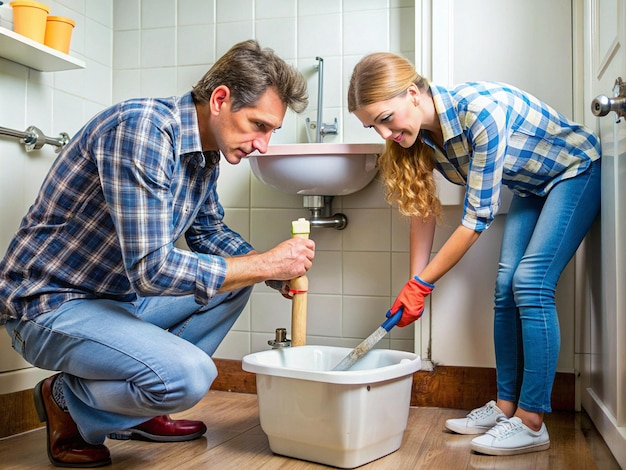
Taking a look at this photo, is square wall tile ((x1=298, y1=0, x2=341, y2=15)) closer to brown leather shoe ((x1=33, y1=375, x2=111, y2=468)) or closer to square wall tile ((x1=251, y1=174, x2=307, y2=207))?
square wall tile ((x1=251, y1=174, x2=307, y2=207))

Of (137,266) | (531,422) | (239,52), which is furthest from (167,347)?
(531,422)

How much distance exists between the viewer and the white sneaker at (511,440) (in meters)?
1.62

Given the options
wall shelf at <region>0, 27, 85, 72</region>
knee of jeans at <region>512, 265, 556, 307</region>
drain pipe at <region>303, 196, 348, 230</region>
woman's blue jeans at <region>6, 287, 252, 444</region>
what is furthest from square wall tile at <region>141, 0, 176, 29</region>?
knee of jeans at <region>512, 265, 556, 307</region>

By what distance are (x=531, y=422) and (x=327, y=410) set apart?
57 cm

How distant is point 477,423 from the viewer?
5.94ft

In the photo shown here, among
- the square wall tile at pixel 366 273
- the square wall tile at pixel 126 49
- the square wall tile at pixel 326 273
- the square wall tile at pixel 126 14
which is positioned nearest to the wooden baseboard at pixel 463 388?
the square wall tile at pixel 366 273

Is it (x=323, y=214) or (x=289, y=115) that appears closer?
(x=323, y=214)

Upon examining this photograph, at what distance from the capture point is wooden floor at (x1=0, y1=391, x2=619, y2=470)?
1.54 meters

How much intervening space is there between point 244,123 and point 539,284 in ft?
2.85

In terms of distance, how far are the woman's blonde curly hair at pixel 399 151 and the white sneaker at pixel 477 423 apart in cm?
58

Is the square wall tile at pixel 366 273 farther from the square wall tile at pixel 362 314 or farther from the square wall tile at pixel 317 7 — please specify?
the square wall tile at pixel 317 7

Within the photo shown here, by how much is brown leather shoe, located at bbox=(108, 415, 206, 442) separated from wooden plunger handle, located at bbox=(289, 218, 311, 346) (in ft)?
1.22

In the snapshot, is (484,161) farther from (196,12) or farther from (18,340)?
(196,12)

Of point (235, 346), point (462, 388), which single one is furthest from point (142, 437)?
→ point (462, 388)
